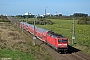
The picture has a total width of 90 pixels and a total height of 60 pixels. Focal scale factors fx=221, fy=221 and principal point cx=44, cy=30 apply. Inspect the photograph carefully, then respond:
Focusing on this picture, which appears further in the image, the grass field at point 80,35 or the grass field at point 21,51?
the grass field at point 80,35

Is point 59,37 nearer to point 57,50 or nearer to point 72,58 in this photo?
point 57,50

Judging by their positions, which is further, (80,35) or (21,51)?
(80,35)

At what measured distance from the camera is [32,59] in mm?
28141

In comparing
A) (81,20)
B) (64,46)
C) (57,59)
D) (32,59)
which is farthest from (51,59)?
(81,20)

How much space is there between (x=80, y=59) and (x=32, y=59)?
7.39 meters

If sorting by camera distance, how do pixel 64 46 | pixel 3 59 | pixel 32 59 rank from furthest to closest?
pixel 64 46 → pixel 32 59 → pixel 3 59

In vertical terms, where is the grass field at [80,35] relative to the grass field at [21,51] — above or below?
below

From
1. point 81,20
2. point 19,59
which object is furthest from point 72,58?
point 81,20

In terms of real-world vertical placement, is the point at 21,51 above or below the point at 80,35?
above

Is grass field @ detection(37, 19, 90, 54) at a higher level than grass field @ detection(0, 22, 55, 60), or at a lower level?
lower

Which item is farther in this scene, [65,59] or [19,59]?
[65,59]

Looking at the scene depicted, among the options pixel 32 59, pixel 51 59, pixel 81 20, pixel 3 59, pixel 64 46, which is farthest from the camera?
pixel 81 20

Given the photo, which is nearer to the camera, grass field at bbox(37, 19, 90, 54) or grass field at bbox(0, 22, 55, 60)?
grass field at bbox(0, 22, 55, 60)

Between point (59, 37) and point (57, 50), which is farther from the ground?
point (59, 37)
